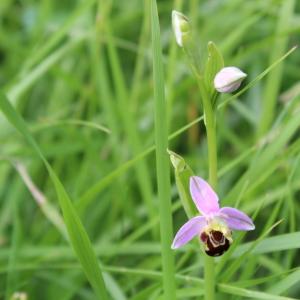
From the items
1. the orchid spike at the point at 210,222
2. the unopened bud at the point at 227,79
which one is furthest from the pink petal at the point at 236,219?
the unopened bud at the point at 227,79

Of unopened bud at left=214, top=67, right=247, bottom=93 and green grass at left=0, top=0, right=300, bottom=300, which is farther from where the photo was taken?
green grass at left=0, top=0, right=300, bottom=300

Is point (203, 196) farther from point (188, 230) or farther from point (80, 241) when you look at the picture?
point (80, 241)

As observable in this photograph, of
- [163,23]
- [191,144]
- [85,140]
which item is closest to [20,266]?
[85,140]

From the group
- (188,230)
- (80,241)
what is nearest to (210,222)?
(188,230)

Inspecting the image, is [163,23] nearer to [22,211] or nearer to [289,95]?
[289,95]

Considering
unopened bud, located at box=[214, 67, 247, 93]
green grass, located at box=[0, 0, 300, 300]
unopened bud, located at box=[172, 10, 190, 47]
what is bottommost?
green grass, located at box=[0, 0, 300, 300]

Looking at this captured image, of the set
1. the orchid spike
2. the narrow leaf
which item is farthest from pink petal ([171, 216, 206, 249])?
the narrow leaf

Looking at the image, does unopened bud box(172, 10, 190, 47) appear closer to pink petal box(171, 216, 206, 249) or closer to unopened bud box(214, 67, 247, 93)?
unopened bud box(214, 67, 247, 93)
